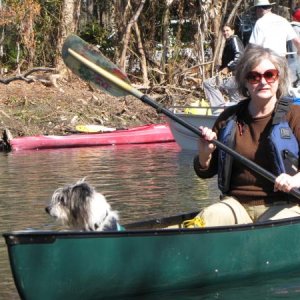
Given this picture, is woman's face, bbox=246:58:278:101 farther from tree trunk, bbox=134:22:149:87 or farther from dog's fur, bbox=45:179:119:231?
tree trunk, bbox=134:22:149:87

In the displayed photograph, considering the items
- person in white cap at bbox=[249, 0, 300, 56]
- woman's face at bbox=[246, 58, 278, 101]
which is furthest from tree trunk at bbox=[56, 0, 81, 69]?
woman's face at bbox=[246, 58, 278, 101]

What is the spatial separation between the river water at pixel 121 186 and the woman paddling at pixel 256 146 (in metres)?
0.52

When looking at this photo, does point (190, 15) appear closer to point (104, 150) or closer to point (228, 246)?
point (104, 150)

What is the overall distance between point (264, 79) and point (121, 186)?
582cm

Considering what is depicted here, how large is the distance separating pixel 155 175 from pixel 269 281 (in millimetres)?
6564

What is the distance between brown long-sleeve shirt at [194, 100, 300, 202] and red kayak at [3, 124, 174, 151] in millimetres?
11881

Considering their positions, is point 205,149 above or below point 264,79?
below

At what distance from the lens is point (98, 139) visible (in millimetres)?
19094

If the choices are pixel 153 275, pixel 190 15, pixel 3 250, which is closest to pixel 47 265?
pixel 153 275

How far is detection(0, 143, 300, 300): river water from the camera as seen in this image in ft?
22.7

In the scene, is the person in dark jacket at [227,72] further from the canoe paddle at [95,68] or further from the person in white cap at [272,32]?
the canoe paddle at [95,68]

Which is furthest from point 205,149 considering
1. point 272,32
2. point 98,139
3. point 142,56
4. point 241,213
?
point 142,56

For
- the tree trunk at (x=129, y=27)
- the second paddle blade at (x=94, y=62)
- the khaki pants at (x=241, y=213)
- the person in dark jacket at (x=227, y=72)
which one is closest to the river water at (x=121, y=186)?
the khaki pants at (x=241, y=213)

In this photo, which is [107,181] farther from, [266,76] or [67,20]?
[67,20]
